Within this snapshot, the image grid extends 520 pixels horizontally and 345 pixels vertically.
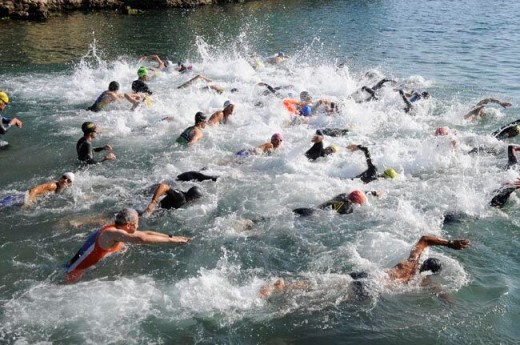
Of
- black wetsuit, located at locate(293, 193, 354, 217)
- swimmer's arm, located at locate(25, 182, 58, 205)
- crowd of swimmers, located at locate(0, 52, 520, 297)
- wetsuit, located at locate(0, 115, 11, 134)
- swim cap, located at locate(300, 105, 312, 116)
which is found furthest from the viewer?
swim cap, located at locate(300, 105, 312, 116)

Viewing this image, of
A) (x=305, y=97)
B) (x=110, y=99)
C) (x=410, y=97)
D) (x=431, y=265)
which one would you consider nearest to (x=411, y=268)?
(x=431, y=265)

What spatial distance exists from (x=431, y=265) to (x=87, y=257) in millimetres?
5574

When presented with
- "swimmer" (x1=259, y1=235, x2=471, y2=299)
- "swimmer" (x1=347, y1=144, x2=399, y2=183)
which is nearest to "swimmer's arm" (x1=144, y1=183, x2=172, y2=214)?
"swimmer" (x1=259, y1=235, x2=471, y2=299)

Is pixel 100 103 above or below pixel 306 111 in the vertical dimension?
below

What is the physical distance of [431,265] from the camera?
25.5 feet

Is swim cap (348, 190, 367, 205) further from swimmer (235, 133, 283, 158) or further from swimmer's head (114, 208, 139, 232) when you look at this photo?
swimmer's head (114, 208, 139, 232)

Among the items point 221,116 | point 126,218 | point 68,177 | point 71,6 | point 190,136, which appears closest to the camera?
point 126,218

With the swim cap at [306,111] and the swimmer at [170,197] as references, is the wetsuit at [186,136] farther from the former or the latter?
the swim cap at [306,111]

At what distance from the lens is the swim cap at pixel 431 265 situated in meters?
7.78

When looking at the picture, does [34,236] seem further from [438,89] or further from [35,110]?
[438,89]

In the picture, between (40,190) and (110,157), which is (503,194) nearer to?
(110,157)

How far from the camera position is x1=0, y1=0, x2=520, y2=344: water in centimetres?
687

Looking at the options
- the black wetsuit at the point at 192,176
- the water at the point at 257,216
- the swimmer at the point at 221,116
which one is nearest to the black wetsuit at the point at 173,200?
the water at the point at 257,216

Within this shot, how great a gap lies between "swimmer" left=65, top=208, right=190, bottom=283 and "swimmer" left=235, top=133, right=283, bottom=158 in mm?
5343
